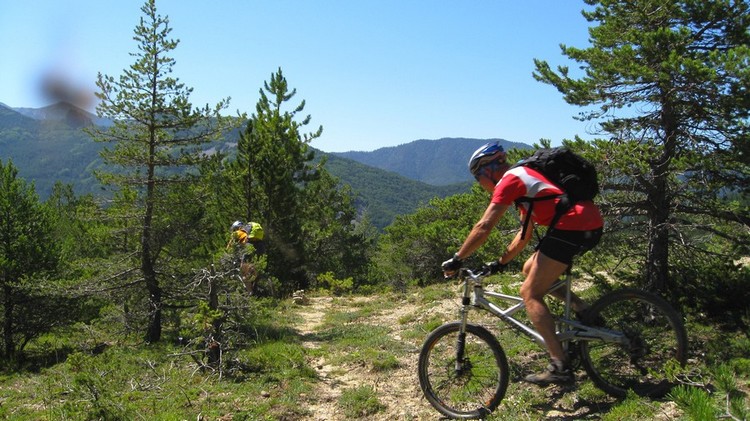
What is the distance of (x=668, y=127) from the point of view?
19.2 ft

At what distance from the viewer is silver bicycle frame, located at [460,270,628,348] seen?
153 inches

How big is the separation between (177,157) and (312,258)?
15178mm

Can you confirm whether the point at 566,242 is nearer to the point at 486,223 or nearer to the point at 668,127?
the point at 486,223

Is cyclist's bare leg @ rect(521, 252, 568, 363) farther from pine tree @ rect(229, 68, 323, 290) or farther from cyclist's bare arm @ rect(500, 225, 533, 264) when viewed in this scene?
pine tree @ rect(229, 68, 323, 290)

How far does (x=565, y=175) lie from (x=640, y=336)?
1550 mm

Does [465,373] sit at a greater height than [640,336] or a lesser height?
lesser

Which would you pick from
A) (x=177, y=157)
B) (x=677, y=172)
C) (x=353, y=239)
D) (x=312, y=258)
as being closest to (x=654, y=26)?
(x=677, y=172)

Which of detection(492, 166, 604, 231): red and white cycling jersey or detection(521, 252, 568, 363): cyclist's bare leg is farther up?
detection(492, 166, 604, 231): red and white cycling jersey

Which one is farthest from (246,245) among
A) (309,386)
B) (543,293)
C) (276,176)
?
(276,176)

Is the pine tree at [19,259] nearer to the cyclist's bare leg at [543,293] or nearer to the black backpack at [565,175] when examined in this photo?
the cyclist's bare leg at [543,293]

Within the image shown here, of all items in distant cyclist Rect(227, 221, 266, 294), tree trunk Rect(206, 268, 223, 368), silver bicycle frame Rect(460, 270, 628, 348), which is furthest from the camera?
distant cyclist Rect(227, 221, 266, 294)

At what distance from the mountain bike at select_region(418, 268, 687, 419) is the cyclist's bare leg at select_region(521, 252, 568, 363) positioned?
11 cm

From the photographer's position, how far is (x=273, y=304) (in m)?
12.7

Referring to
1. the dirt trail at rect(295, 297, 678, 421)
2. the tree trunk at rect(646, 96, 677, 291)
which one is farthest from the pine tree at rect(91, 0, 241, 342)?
the tree trunk at rect(646, 96, 677, 291)
